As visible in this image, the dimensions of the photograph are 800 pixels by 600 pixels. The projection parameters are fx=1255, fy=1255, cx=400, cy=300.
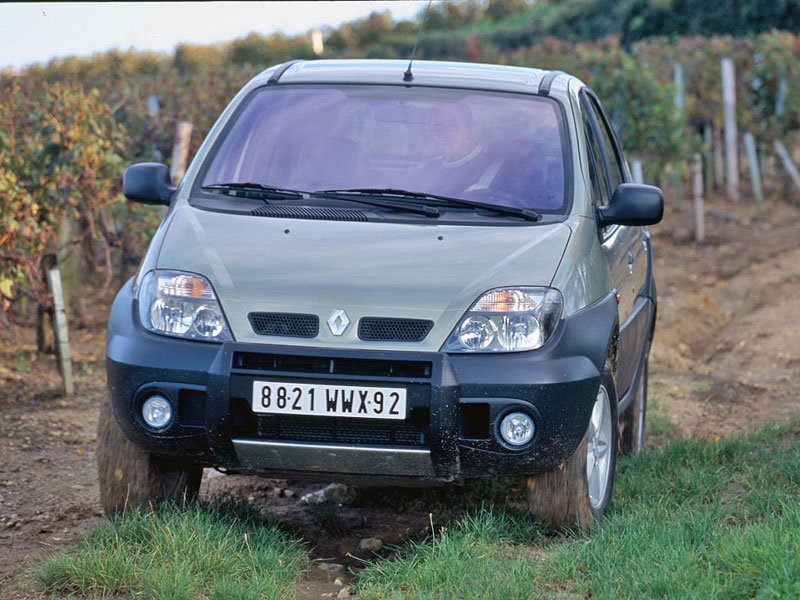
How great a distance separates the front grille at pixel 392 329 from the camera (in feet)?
14.2

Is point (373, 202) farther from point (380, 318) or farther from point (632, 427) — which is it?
point (632, 427)

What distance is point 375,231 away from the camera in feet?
15.4

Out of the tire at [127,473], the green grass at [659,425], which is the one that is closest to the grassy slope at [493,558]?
the tire at [127,473]

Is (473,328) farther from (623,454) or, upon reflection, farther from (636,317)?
(623,454)

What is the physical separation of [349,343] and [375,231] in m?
0.56

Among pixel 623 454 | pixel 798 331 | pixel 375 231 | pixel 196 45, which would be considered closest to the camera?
pixel 375 231

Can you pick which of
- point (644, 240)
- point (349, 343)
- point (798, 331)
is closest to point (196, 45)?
point (798, 331)

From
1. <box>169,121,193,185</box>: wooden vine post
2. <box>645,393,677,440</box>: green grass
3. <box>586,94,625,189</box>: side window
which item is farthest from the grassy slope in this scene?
<box>169,121,193,185</box>: wooden vine post

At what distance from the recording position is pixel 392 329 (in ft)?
14.3

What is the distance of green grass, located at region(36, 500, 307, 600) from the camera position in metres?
4.09

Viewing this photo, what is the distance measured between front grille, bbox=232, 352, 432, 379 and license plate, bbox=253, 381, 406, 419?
57 mm

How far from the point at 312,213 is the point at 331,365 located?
0.77 meters

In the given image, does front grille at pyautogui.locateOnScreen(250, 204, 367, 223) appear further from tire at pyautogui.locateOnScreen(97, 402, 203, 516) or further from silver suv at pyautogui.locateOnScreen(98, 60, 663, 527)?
tire at pyautogui.locateOnScreen(97, 402, 203, 516)

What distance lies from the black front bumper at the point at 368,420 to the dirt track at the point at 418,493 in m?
0.51
